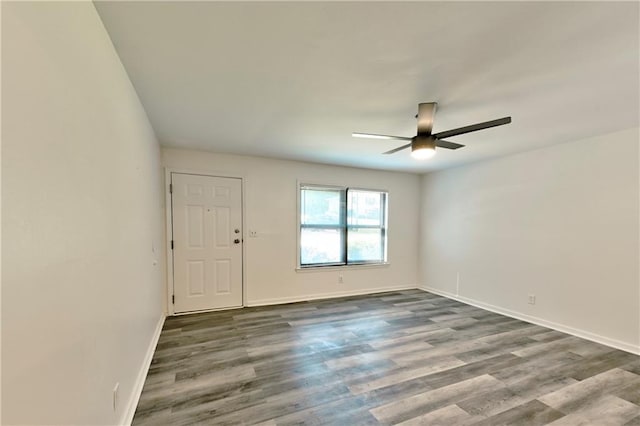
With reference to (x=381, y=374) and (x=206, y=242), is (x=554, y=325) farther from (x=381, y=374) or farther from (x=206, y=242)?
(x=206, y=242)

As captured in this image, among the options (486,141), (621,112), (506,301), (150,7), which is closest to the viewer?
(150,7)

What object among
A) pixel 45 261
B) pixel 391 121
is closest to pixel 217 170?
pixel 391 121

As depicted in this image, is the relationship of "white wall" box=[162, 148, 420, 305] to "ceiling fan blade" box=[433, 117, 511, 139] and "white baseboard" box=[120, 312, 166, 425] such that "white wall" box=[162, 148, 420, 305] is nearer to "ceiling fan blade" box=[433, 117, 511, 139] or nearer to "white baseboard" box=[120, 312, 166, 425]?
"white baseboard" box=[120, 312, 166, 425]

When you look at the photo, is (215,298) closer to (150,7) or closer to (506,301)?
(150,7)

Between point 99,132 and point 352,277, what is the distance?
425cm

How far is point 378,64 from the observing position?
1.75 m

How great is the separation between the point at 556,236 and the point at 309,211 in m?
3.33

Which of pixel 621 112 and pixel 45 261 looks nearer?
pixel 45 261

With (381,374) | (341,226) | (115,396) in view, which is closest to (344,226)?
(341,226)

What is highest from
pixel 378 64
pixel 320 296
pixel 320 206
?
pixel 378 64

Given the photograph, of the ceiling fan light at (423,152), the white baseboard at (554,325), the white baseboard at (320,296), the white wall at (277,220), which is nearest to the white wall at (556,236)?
the white baseboard at (554,325)

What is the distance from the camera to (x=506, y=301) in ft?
13.1

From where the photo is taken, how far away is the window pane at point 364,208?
505 centimetres

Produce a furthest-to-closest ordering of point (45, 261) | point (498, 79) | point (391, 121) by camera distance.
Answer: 1. point (391, 121)
2. point (498, 79)
3. point (45, 261)
